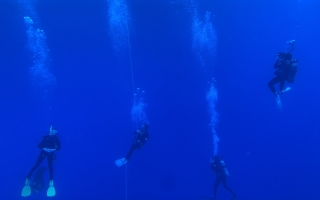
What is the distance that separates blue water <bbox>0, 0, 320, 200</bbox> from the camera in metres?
19.4

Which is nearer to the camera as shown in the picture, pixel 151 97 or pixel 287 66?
pixel 287 66

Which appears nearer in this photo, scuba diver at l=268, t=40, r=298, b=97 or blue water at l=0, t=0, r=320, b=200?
scuba diver at l=268, t=40, r=298, b=97

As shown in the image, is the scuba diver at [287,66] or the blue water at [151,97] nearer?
the scuba diver at [287,66]

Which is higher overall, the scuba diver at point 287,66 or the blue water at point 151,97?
the blue water at point 151,97

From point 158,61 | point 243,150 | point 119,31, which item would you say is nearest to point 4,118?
point 119,31

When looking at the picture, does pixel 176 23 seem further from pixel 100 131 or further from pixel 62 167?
pixel 62 167

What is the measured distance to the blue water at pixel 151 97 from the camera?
19406mm

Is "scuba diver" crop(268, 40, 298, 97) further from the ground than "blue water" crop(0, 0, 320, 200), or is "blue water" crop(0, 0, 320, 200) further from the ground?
"blue water" crop(0, 0, 320, 200)

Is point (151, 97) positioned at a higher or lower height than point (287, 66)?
higher

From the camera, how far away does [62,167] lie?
77.3 feet

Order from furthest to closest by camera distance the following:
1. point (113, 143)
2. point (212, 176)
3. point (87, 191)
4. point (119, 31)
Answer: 1. point (212, 176)
2. point (113, 143)
3. point (87, 191)
4. point (119, 31)

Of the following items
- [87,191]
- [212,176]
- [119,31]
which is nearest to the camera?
[119,31]

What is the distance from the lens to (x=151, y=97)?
22.2m

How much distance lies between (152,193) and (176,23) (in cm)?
1341
